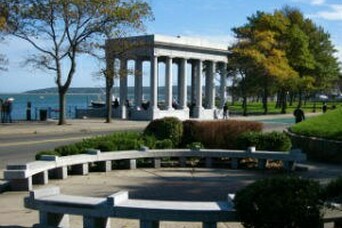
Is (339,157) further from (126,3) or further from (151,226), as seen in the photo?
(126,3)

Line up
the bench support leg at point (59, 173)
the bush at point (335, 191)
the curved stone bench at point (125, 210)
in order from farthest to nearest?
1. the bench support leg at point (59, 173)
2. the bush at point (335, 191)
3. the curved stone bench at point (125, 210)

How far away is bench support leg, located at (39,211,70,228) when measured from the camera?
27.7 feet

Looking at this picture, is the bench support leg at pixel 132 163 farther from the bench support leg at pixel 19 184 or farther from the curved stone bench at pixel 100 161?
the bench support leg at pixel 19 184

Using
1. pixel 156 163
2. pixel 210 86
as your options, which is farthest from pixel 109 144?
pixel 210 86

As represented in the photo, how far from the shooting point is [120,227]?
29.9ft

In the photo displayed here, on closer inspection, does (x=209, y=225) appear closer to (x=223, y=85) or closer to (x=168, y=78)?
(x=168, y=78)

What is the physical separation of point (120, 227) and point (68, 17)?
3211 cm

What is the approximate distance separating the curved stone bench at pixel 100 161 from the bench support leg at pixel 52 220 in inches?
136

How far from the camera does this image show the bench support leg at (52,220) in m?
8.44

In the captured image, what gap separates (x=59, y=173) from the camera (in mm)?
14008

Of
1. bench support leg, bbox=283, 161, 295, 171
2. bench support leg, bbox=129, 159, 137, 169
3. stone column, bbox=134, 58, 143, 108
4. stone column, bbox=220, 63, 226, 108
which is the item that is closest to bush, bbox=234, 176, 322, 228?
bench support leg, bbox=283, 161, 295, 171

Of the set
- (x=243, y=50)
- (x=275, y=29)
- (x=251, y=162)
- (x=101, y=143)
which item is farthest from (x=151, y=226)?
(x=275, y=29)

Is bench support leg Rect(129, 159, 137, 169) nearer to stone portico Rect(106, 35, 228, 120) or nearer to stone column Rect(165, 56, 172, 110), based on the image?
stone portico Rect(106, 35, 228, 120)

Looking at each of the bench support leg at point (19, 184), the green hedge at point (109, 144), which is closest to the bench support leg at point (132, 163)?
the green hedge at point (109, 144)
